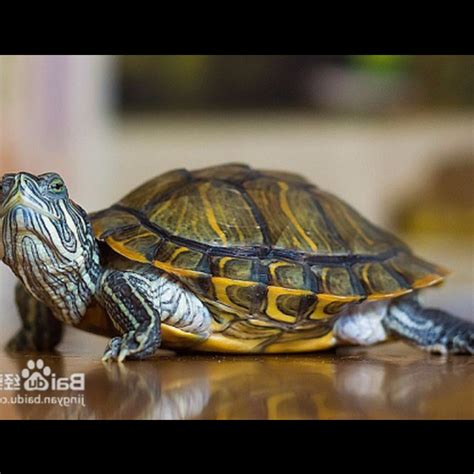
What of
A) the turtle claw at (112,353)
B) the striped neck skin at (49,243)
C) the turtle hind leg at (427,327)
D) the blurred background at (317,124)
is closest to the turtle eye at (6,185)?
the striped neck skin at (49,243)

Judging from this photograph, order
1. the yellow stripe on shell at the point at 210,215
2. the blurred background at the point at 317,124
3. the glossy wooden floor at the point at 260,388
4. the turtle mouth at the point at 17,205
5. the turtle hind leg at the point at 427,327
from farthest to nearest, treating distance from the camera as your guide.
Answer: the blurred background at the point at 317,124, the turtle hind leg at the point at 427,327, the yellow stripe on shell at the point at 210,215, the turtle mouth at the point at 17,205, the glossy wooden floor at the point at 260,388

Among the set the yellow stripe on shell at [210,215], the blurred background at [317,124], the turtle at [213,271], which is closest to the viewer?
the turtle at [213,271]

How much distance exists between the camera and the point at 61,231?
153 cm

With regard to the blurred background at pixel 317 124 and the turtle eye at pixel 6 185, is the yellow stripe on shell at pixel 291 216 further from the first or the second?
the blurred background at pixel 317 124

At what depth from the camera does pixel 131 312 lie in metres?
1.56

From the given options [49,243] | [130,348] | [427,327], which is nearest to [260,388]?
[130,348]

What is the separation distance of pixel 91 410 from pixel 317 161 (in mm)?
4282

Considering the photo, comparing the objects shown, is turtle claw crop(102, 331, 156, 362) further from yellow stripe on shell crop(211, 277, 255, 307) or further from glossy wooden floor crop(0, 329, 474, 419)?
yellow stripe on shell crop(211, 277, 255, 307)

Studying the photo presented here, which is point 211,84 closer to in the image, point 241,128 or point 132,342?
point 241,128

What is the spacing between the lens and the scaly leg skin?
1899 millimetres

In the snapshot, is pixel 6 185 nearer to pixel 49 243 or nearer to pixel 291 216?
pixel 49 243

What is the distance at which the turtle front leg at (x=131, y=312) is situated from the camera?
1523 millimetres

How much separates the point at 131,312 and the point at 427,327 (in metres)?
0.76

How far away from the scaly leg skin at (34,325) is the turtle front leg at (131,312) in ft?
1.11
